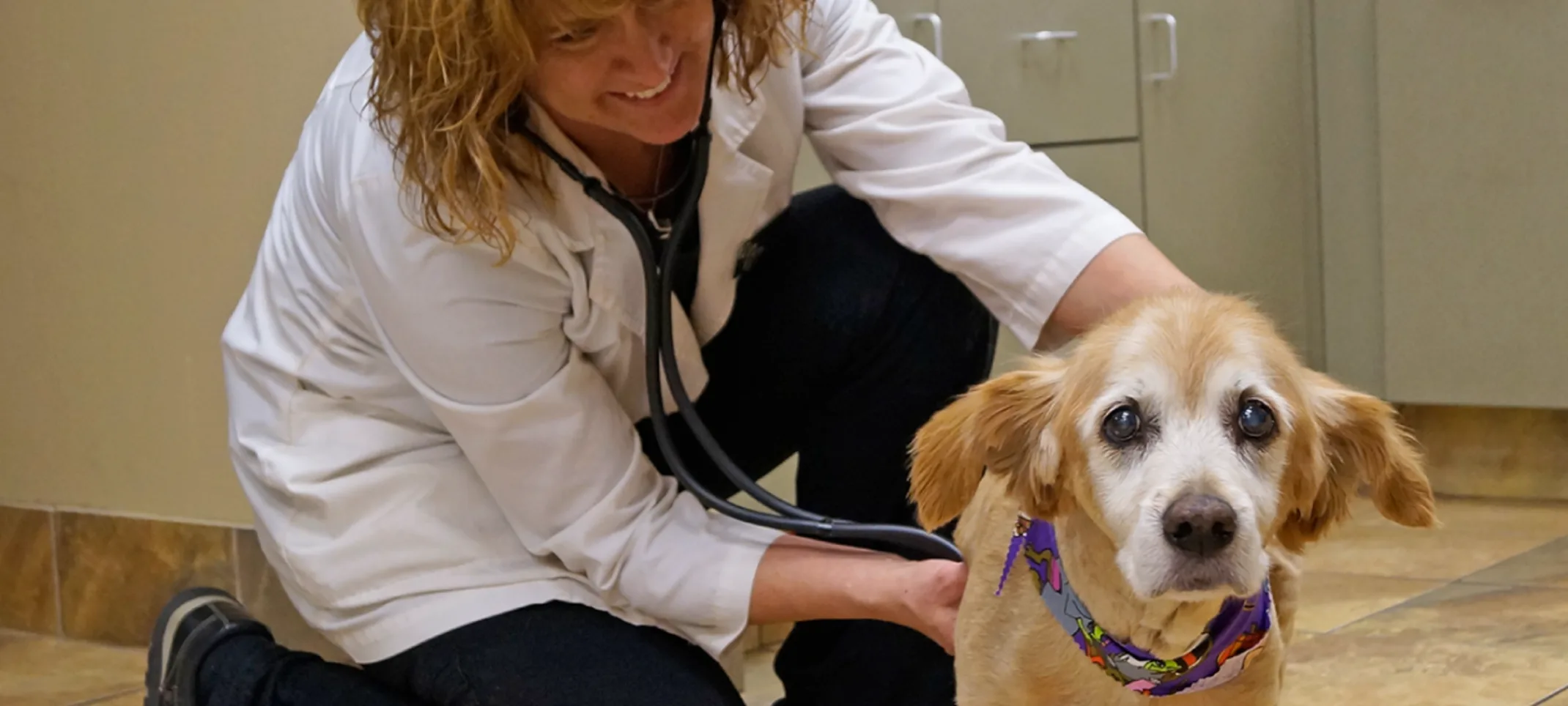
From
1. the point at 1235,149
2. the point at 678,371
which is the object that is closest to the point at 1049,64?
the point at 1235,149

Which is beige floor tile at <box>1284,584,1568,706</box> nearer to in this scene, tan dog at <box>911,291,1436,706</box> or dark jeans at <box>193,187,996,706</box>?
dark jeans at <box>193,187,996,706</box>

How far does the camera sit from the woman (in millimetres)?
1389

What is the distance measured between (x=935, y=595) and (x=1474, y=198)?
2.00 metres

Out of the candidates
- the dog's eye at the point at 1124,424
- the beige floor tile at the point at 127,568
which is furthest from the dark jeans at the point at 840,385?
the beige floor tile at the point at 127,568

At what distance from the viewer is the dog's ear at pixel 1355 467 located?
1207 millimetres

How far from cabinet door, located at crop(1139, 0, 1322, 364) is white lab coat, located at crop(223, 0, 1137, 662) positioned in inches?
62.2

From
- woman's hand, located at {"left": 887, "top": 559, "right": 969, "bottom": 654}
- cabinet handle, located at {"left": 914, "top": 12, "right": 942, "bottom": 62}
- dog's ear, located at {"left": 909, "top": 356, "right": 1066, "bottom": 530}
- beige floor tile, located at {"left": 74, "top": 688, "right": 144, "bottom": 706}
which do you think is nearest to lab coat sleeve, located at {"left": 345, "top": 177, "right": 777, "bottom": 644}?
woman's hand, located at {"left": 887, "top": 559, "right": 969, "bottom": 654}

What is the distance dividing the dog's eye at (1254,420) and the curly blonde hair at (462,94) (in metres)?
0.55

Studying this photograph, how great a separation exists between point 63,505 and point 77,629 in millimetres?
189

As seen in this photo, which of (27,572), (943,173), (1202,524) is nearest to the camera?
(1202,524)

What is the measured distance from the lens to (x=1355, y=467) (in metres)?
1.22

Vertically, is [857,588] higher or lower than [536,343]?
lower

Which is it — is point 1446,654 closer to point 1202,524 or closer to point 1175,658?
point 1175,658

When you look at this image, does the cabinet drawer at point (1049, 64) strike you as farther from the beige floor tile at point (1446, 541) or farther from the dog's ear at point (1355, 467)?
the dog's ear at point (1355, 467)
